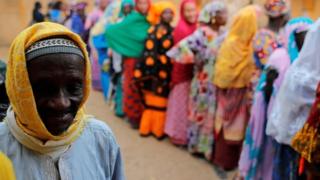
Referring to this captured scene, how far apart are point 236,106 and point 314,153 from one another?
199 centimetres

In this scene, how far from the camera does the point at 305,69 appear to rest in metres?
3.17

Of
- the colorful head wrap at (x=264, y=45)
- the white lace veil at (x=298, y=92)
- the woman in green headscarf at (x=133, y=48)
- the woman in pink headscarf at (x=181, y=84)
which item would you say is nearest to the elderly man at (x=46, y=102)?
the white lace veil at (x=298, y=92)

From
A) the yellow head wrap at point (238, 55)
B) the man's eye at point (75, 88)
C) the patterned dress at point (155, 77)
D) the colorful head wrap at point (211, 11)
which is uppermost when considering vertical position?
the man's eye at point (75, 88)

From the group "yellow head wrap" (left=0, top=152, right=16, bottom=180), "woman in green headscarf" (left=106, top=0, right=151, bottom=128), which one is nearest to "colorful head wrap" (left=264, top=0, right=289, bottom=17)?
"woman in green headscarf" (left=106, top=0, right=151, bottom=128)

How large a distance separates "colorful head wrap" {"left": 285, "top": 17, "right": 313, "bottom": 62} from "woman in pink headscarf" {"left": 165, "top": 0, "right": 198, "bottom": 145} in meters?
1.87

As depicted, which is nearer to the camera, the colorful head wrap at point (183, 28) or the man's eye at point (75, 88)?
the man's eye at point (75, 88)

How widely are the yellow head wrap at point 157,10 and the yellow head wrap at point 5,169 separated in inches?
196

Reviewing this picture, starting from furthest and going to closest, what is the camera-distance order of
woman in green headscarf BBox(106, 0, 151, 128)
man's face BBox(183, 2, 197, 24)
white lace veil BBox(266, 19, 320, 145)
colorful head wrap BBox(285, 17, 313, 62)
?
woman in green headscarf BBox(106, 0, 151, 128) → man's face BBox(183, 2, 197, 24) → colorful head wrap BBox(285, 17, 313, 62) → white lace veil BBox(266, 19, 320, 145)

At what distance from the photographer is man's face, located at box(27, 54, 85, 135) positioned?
1.32m

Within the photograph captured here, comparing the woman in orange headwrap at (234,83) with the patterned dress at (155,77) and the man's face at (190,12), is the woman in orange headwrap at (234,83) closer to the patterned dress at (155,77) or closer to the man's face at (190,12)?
the man's face at (190,12)

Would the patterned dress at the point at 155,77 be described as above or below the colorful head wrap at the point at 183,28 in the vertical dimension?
below

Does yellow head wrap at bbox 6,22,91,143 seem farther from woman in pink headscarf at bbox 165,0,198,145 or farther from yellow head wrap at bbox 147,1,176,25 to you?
yellow head wrap at bbox 147,1,176,25

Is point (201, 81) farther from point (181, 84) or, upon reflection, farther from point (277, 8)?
point (277, 8)

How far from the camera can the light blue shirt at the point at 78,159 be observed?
4.48 ft
